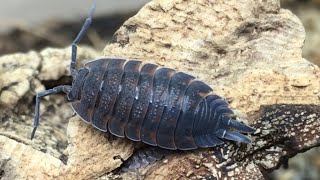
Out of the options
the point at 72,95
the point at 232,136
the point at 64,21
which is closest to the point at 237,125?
the point at 232,136

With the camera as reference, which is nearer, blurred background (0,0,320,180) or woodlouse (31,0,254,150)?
woodlouse (31,0,254,150)

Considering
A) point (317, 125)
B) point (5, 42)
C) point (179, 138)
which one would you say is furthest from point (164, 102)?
point (5, 42)

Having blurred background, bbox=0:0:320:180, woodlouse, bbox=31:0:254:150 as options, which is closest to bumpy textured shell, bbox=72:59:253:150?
woodlouse, bbox=31:0:254:150

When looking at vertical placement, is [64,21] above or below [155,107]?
below

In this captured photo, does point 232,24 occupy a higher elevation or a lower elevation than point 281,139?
higher

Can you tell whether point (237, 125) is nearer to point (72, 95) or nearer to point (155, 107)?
point (155, 107)

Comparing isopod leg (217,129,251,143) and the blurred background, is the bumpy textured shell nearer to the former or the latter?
isopod leg (217,129,251,143)

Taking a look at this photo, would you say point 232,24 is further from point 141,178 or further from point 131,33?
point 141,178

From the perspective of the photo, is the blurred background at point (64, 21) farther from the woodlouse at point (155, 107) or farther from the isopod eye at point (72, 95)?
the woodlouse at point (155, 107)
